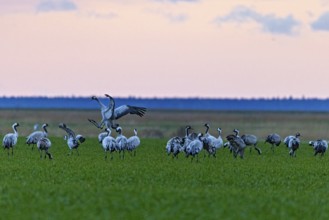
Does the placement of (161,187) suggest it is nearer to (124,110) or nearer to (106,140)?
(106,140)

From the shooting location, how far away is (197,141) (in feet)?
110

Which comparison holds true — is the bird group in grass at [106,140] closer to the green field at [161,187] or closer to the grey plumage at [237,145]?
the green field at [161,187]

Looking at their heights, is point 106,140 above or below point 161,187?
above

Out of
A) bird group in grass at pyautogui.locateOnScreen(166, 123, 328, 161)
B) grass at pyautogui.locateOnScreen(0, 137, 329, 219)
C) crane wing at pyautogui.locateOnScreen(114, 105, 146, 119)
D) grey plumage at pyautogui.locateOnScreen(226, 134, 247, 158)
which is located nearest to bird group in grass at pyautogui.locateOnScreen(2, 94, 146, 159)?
crane wing at pyautogui.locateOnScreen(114, 105, 146, 119)

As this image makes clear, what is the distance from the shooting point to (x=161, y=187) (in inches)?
920

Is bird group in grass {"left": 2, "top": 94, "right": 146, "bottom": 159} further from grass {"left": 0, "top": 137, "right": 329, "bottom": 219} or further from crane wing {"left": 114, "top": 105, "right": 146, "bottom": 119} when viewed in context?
grass {"left": 0, "top": 137, "right": 329, "bottom": 219}

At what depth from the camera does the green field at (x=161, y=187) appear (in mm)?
18656

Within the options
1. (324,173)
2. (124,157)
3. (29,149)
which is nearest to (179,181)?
(324,173)

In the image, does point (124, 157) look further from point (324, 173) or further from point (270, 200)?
point (270, 200)

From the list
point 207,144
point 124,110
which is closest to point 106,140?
point 207,144

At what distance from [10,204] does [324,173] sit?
1282 centimetres

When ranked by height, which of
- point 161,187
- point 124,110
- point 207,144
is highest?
point 124,110

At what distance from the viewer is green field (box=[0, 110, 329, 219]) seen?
1866cm

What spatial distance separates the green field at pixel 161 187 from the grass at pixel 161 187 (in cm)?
2
